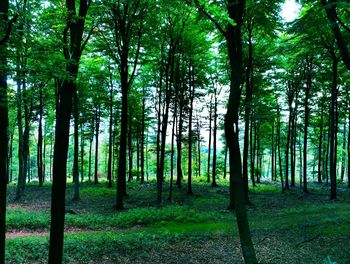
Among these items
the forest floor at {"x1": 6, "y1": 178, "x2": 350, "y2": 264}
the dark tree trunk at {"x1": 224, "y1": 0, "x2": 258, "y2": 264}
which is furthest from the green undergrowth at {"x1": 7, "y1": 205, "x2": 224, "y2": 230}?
the dark tree trunk at {"x1": 224, "y1": 0, "x2": 258, "y2": 264}

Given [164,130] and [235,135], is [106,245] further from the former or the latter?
Result: [164,130]

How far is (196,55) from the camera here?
22781mm

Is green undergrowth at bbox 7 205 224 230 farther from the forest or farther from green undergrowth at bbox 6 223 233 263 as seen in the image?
green undergrowth at bbox 6 223 233 263

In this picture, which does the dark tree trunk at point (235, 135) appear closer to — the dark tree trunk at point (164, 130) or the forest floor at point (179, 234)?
the forest floor at point (179, 234)

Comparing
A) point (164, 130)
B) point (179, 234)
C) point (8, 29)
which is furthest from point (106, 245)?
point (164, 130)

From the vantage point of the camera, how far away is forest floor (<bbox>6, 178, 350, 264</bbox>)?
9984 mm

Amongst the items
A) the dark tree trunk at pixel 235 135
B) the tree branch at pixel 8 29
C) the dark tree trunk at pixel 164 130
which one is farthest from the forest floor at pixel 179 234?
the tree branch at pixel 8 29

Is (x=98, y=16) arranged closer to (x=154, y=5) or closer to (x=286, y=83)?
(x=154, y=5)

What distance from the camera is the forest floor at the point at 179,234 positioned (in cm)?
998

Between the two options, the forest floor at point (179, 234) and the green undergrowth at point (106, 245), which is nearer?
the green undergrowth at point (106, 245)

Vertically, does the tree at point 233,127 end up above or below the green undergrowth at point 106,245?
above

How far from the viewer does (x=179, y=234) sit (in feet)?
40.9

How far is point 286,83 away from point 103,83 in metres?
17.4

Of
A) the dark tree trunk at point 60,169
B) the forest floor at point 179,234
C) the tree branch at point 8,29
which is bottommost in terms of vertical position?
the forest floor at point 179,234
